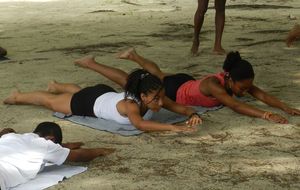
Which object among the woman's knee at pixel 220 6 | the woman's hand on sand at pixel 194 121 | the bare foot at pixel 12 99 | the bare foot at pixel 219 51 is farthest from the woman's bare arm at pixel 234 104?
the woman's knee at pixel 220 6

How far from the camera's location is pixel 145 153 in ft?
11.1

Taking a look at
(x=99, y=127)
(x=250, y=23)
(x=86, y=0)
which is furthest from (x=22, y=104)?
(x=86, y=0)

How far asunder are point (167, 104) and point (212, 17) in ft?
19.1

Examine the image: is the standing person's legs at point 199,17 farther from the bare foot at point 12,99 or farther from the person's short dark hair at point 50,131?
the person's short dark hair at point 50,131

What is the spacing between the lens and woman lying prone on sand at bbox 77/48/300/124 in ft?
13.2

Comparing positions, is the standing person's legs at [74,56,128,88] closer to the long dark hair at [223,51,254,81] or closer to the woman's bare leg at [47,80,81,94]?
the woman's bare leg at [47,80,81,94]

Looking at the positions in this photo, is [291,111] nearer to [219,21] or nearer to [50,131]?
[50,131]

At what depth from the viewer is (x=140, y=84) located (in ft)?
12.1

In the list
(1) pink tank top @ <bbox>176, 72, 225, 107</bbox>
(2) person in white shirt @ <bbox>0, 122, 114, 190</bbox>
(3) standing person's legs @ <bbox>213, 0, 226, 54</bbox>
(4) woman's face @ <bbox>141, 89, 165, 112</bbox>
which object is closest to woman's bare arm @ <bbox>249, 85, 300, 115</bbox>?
(1) pink tank top @ <bbox>176, 72, 225, 107</bbox>

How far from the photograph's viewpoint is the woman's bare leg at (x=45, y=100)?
167 inches

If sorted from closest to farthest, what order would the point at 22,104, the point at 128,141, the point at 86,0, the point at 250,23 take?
1. the point at 128,141
2. the point at 22,104
3. the point at 250,23
4. the point at 86,0

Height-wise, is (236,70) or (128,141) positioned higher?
(236,70)

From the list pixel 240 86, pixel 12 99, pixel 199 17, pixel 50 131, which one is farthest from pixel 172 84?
pixel 199 17

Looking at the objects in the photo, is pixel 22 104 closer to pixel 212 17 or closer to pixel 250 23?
pixel 250 23
